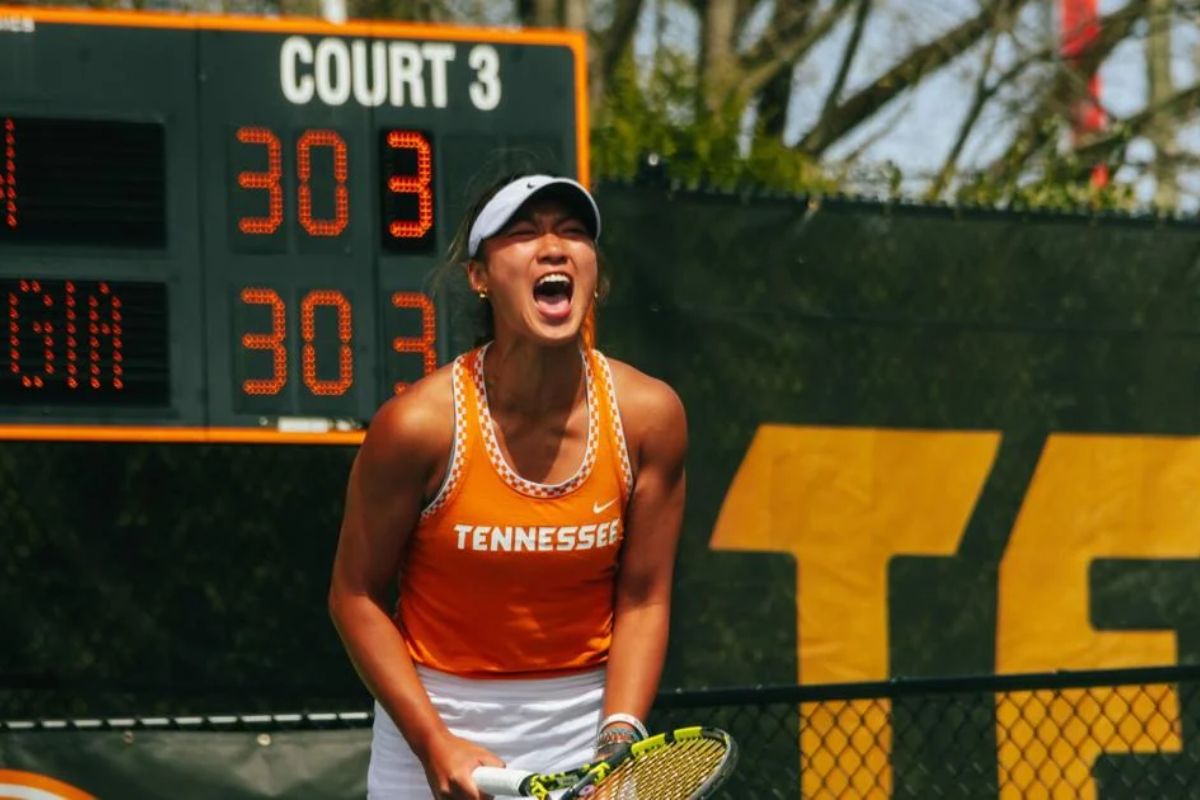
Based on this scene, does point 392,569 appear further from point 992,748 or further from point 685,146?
point 685,146

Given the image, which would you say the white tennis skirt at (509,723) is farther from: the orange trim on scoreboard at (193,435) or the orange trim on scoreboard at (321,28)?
the orange trim on scoreboard at (321,28)

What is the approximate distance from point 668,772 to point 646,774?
0.04 m

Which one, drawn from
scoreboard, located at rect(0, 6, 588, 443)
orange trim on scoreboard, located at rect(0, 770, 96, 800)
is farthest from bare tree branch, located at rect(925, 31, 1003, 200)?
orange trim on scoreboard, located at rect(0, 770, 96, 800)

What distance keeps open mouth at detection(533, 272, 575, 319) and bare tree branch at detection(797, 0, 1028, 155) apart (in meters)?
10.5

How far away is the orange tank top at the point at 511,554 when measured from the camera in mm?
3732

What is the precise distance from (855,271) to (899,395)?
409 millimetres

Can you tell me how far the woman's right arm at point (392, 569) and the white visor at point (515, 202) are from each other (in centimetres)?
26

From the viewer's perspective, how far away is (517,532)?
3.73 meters

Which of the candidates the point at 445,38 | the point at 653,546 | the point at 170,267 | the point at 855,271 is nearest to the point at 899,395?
the point at 855,271

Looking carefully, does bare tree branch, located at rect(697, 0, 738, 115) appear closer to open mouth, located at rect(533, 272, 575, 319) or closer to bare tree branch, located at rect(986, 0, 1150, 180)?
bare tree branch, located at rect(986, 0, 1150, 180)

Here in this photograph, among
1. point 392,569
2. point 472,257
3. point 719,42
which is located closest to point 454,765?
point 392,569

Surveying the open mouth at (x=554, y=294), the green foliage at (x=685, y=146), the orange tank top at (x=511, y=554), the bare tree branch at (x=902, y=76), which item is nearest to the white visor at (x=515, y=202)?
the open mouth at (x=554, y=294)

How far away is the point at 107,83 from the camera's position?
6879 mm

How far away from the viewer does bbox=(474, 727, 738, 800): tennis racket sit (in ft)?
11.6
